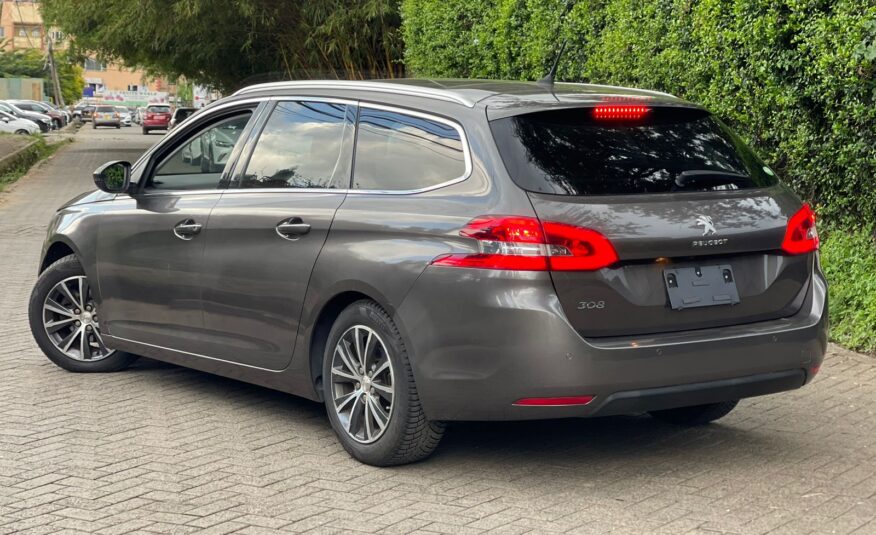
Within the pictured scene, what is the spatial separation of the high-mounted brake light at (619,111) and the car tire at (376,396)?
1223 mm

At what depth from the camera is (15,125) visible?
5734 centimetres

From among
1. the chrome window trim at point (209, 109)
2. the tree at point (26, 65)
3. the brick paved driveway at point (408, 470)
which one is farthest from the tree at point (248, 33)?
the tree at point (26, 65)

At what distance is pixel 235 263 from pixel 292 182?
0.48 m

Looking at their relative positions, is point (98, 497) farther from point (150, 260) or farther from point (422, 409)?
point (150, 260)

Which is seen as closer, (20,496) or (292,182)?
(20,496)

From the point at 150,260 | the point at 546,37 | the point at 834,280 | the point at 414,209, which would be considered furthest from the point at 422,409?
the point at 546,37

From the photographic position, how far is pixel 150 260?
6.83 meters

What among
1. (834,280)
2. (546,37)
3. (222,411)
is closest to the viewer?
(222,411)

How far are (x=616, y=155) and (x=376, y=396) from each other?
1.43 metres

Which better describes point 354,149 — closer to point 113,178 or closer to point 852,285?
point 113,178

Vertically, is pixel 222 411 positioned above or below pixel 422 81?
below

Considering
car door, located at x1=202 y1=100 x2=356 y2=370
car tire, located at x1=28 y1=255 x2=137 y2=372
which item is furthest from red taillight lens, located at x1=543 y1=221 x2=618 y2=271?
car tire, located at x1=28 y1=255 x2=137 y2=372

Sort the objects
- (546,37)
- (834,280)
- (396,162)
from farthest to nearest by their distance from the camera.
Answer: (546,37)
(834,280)
(396,162)

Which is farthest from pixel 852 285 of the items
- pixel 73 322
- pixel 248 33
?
pixel 248 33
